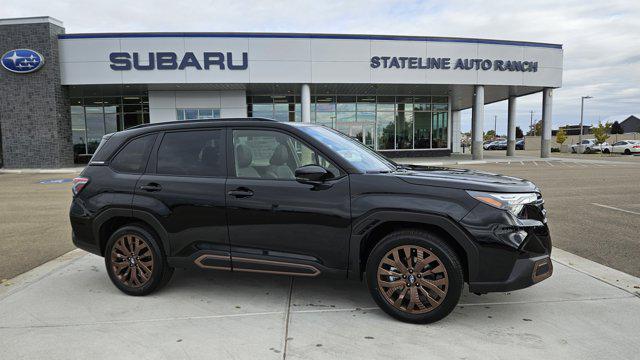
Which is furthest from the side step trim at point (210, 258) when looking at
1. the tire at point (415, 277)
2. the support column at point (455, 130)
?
the support column at point (455, 130)

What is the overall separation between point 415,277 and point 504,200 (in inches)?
36.9

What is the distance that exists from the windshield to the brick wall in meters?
23.8

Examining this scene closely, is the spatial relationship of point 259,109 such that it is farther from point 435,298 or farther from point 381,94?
point 435,298

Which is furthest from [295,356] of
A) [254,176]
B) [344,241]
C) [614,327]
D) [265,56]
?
[265,56]

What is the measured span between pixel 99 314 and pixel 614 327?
4400 millimetres

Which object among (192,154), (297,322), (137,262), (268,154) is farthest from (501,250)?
(137,262)

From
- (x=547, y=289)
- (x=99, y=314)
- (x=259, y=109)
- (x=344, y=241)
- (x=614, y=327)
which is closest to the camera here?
(x=614, y=327)

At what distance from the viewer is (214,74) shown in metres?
23.1

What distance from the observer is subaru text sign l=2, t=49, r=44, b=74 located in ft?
73.5

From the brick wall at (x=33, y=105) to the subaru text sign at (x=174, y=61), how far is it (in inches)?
136

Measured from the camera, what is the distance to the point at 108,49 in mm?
22688

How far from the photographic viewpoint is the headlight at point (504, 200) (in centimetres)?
332

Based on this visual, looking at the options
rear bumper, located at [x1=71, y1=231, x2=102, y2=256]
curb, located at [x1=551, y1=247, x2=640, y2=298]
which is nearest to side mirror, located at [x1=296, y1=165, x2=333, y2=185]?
rear bumper, located at [x1=71, y1=231, x2=102, y2=256]

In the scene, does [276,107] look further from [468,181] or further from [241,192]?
[468,181]
